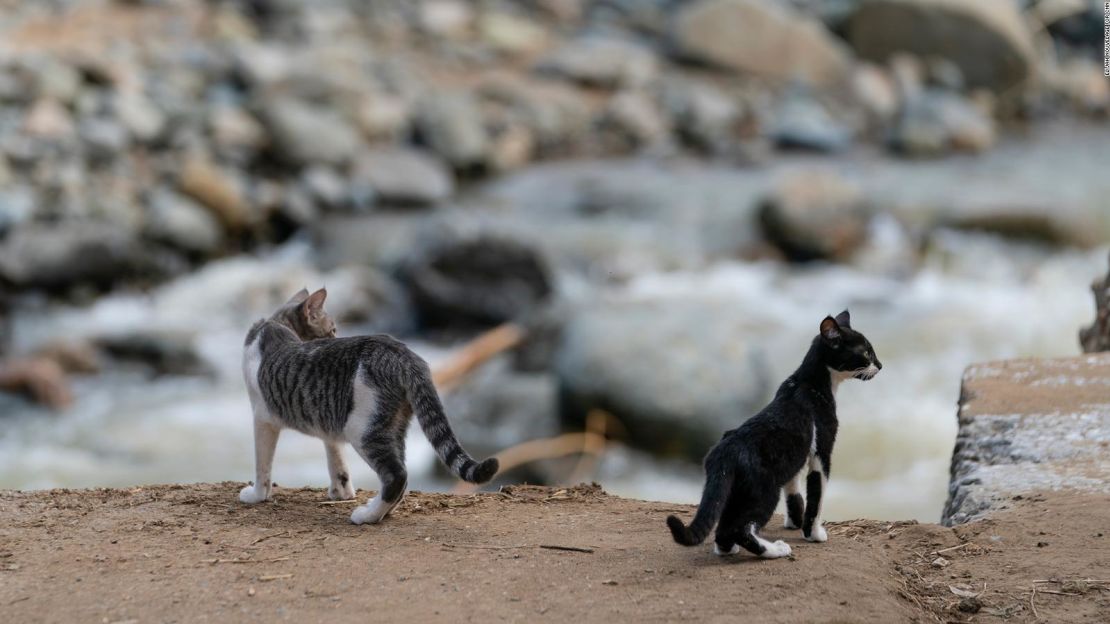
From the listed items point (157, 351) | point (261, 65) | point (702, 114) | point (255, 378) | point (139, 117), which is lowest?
point (255, 378)

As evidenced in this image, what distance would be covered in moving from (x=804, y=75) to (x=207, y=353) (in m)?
13.0

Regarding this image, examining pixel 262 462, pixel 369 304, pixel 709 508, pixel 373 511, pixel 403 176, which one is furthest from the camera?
pixel 403 176

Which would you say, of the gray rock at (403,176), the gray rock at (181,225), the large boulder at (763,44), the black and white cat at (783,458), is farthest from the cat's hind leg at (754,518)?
the large boulder at (763,44)

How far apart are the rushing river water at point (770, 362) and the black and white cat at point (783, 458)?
476 cm

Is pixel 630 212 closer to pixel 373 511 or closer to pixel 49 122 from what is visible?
pixel 49 122

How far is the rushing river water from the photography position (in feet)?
32.1

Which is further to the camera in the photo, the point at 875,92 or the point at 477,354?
the point at 875,92

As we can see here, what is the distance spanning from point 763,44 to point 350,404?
750 inches

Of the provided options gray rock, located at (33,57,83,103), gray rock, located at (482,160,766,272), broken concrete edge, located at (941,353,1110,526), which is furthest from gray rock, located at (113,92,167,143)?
broken concrete edge, located at (941,353,1110,526)

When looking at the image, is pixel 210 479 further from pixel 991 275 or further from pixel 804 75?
pixel 804 75

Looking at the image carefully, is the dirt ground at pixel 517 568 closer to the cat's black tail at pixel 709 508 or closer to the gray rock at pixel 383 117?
the cat's black tail at pixel 709 508

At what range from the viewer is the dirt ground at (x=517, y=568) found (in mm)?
3736

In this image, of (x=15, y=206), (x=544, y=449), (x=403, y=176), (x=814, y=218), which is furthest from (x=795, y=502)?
(x=403, y=176)

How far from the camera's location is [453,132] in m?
18.7
